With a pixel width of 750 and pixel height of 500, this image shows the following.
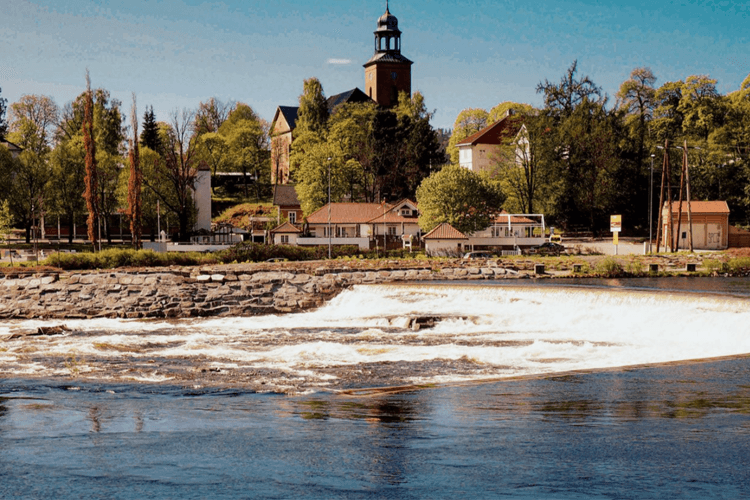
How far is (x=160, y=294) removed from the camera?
126 feet

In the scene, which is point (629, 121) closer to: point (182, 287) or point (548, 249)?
point (548, 249)

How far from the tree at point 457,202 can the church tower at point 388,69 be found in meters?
54.8

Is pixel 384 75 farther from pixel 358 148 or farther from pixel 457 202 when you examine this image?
pixel 457 202

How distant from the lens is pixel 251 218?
106375mm

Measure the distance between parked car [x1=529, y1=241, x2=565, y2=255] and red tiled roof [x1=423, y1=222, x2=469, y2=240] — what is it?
6409 millimetres

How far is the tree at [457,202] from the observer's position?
75.0 metres

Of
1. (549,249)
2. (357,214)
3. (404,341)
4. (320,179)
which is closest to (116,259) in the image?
(404,341)

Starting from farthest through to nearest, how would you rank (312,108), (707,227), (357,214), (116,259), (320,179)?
(312,108)
(320,179)
(357,214)
(707,227)
(116,259)

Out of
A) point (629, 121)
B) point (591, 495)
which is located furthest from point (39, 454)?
point (629, 121)

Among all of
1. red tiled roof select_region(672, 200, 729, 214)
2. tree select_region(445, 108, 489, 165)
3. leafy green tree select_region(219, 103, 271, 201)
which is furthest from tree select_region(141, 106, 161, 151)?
red tiled roof select_region(672, 200, 729, 214)

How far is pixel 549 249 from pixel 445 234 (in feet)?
30.3

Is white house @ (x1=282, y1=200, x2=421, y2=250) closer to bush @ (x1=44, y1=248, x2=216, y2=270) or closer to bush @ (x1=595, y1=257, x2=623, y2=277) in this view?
bush @ (x1=44, y1=248, x2=216, y2=270)

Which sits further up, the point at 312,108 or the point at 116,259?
the point at 312,108

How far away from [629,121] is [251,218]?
49.0 meters
